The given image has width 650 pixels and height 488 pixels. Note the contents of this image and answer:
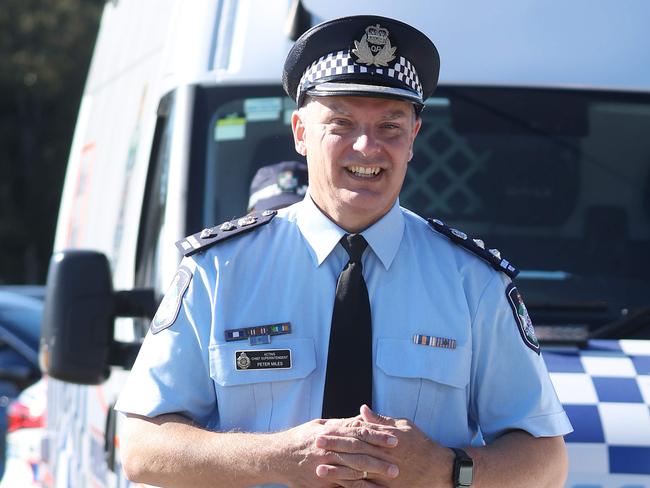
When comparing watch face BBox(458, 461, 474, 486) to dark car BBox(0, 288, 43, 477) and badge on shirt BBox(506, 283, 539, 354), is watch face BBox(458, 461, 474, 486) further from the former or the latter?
dark car BBox(0, 288, 43, 477)

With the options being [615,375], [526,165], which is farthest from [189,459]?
[526,165]

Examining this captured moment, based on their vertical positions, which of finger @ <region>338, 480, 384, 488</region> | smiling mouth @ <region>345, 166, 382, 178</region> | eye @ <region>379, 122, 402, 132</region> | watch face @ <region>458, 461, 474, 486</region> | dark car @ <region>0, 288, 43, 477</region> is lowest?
dark car @ <region>0, 288, 43, 477</region>

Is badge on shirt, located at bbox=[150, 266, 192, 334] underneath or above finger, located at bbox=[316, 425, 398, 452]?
above

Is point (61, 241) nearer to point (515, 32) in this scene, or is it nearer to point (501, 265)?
point (515, 32)

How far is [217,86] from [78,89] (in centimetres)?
2878

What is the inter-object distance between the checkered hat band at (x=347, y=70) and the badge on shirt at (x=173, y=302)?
0.45 meters

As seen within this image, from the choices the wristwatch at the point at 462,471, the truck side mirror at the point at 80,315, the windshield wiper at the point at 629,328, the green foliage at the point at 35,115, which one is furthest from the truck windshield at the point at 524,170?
the green foliage at the point at 35,115

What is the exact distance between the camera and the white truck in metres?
3.76

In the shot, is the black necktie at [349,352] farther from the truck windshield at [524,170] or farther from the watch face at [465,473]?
the truck windshield at [524,170]

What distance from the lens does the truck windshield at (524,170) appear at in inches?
153

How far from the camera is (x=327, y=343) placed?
269cm

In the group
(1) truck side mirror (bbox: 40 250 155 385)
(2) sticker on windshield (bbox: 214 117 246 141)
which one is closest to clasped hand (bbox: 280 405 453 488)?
(1) truck side mirror (bbox: 40 250 155 385)

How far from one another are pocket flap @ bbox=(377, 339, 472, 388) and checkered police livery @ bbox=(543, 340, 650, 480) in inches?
23.7

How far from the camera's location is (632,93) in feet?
13.1
